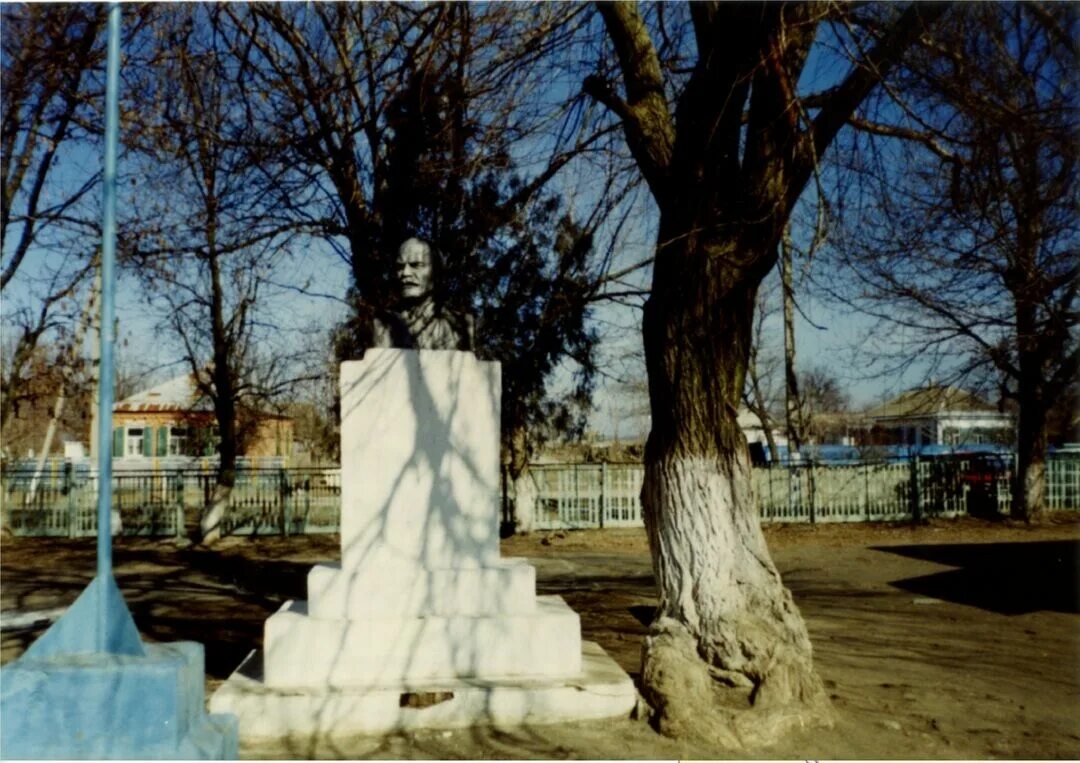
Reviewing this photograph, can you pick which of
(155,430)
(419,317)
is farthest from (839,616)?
(155,430)

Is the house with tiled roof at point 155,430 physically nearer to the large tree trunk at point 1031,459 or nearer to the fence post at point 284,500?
the fence post at point 284,500

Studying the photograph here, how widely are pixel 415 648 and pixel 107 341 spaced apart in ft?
13.6

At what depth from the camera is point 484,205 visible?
14.1 m

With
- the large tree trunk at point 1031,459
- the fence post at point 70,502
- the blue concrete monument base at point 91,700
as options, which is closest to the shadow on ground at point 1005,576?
the large tree trunk at point 1031,459

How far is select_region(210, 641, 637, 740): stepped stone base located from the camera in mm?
5633

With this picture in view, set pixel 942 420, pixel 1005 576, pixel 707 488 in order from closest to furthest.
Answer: pixel 707 488 < pixel 1005 576 < pixel 942 420

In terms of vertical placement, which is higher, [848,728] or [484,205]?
[484,205]

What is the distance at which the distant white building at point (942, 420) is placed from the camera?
2116 cm

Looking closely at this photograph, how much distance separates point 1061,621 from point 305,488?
50.4ft

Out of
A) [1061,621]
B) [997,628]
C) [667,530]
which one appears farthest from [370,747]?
[1061,621]

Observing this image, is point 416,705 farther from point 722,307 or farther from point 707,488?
point 722,307

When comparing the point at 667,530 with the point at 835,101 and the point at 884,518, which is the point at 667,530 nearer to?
the point at 835,101

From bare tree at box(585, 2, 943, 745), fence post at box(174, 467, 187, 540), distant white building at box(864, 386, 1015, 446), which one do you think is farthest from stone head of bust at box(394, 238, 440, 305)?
distant white building at box(864, 386, 1015, 446)

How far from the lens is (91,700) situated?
7.63 ft
